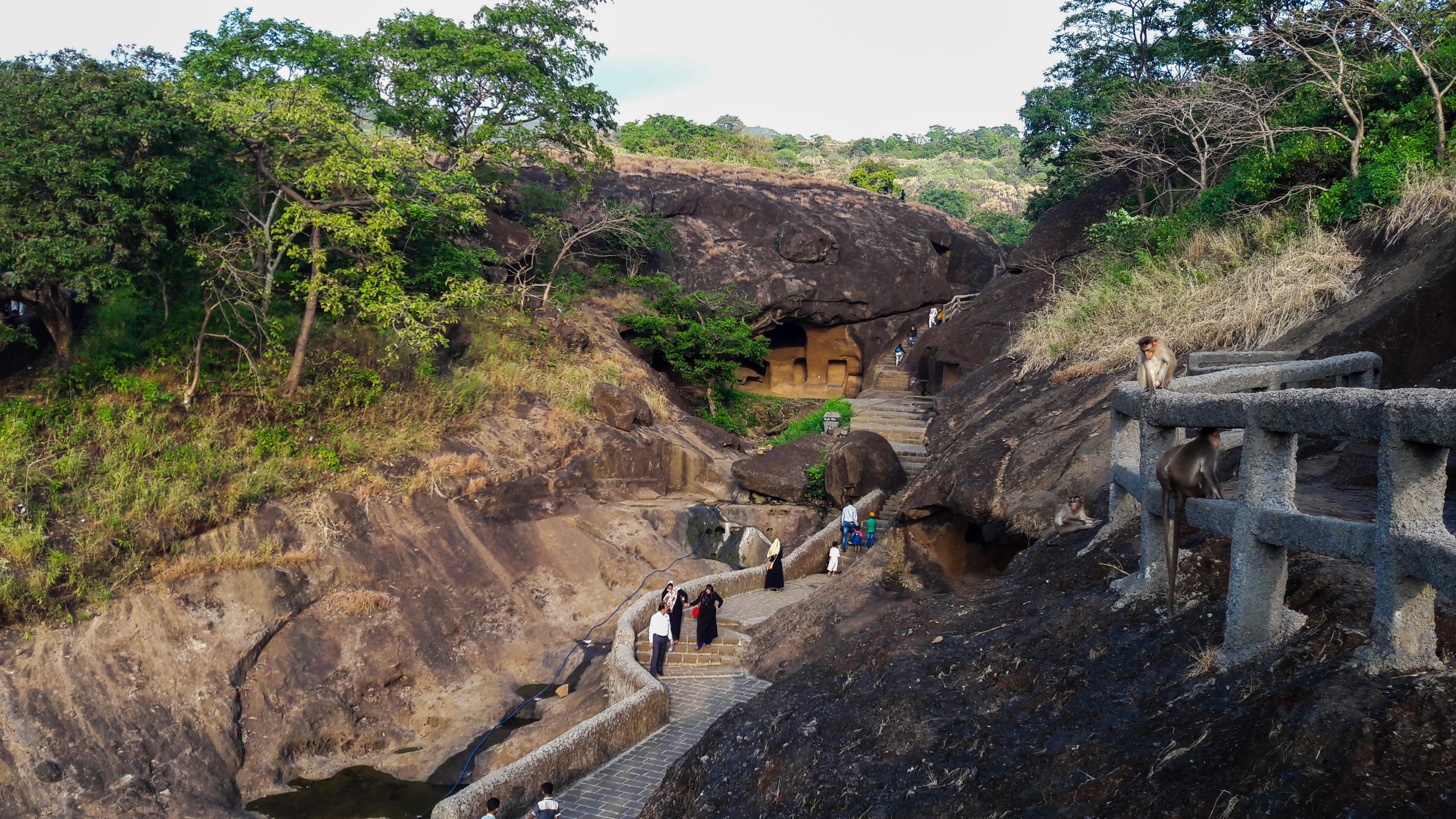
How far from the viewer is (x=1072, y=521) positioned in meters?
8.75

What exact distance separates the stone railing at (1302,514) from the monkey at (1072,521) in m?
2.22

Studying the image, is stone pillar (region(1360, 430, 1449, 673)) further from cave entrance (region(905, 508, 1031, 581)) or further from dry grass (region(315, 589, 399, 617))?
dry grass (region(315, 589, 399, 617))

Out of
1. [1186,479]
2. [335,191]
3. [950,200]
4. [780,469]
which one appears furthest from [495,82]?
[950,200]

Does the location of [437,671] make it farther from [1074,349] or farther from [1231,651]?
[1231,651]

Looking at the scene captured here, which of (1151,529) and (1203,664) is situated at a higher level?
(1151,529)

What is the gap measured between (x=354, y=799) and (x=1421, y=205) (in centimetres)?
1620

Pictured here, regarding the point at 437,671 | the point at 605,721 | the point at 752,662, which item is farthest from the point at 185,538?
the point at 752,662

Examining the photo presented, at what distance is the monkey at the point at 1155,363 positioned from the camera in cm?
678

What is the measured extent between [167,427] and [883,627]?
1540 cm

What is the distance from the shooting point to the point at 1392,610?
3623 millimetres

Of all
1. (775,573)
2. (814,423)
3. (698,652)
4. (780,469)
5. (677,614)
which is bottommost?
(698,652)

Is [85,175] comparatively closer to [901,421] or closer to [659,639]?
[659,639]

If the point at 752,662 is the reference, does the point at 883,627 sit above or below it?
above

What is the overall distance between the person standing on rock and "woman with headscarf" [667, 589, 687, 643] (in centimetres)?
11
